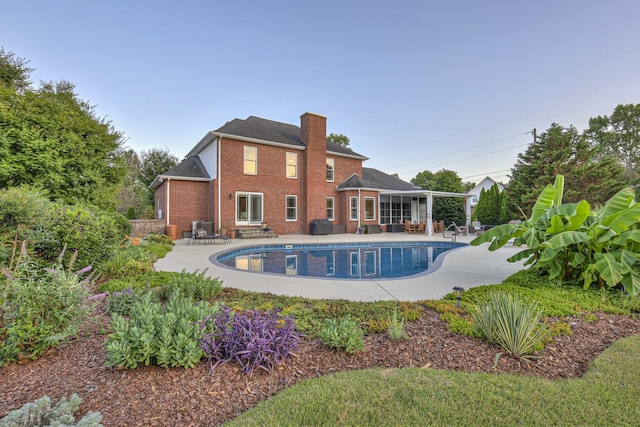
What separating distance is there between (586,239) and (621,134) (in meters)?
→ 45.3

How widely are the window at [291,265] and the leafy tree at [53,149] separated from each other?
7071 mm

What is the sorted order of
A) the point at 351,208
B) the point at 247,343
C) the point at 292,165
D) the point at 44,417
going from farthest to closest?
the point at 351,208 → the point at 292,165 → the point at 247,343 → the point at 44,417

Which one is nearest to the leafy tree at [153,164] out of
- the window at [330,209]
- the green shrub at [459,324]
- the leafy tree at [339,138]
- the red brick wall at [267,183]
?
the red brick wall at [267,183]

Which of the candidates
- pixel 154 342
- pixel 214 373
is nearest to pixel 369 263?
pixel 214 373

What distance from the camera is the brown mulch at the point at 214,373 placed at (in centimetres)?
190

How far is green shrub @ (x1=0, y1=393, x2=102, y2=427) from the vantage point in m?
1.50

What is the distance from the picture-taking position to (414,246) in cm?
1363

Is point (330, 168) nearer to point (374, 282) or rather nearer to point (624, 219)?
point (374, 282)

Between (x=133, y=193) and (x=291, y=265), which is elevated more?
(x=133, y=193)

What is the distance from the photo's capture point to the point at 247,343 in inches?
93.6

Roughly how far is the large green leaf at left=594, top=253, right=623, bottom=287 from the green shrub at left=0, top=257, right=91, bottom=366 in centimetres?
641

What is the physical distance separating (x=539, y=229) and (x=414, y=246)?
8.64 metres

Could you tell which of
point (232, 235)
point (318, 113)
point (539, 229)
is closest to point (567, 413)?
point (539, 229)

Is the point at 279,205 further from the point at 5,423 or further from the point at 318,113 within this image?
the point at 5,423
